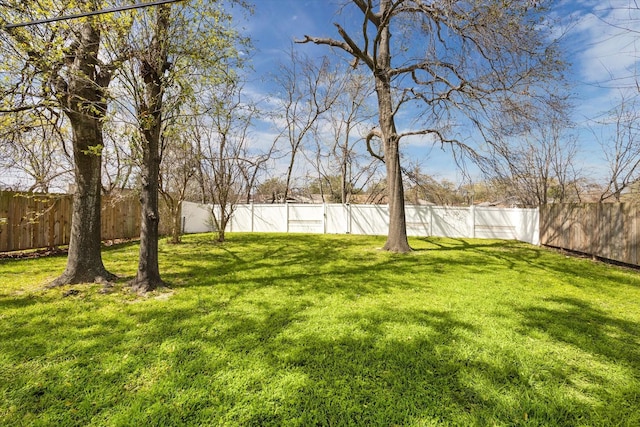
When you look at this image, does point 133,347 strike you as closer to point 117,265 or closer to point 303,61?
point 117,265

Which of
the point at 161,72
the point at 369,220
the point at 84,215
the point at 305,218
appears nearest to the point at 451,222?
the point at 369,220

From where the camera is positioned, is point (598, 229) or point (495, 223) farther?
point (495, 223)

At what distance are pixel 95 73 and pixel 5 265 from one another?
421 centimetres

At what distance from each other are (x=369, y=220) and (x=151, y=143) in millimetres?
9984

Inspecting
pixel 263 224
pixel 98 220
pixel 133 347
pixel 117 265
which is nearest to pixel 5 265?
pixel 117 265

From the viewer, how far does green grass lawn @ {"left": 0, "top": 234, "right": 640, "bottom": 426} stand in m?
1.69

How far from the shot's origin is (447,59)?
6266mm

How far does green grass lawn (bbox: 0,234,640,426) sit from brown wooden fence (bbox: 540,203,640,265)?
218cm

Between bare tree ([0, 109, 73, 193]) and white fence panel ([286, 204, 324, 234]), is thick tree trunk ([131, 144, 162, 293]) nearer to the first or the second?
bare tree ([0, 109, 73, 193])

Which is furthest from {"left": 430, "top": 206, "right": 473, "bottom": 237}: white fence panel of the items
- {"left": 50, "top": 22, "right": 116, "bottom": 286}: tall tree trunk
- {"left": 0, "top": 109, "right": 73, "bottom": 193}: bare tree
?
{"left": 0, "top": 109, "right": 73, "bottom": 193}: bare tree

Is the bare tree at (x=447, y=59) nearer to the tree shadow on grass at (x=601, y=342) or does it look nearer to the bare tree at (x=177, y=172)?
the tree shadow on grass at (x=601, y=342)

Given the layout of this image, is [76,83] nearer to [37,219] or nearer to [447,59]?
[37,219]

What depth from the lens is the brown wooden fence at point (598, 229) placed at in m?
5.77

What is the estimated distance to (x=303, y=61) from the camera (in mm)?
15953
